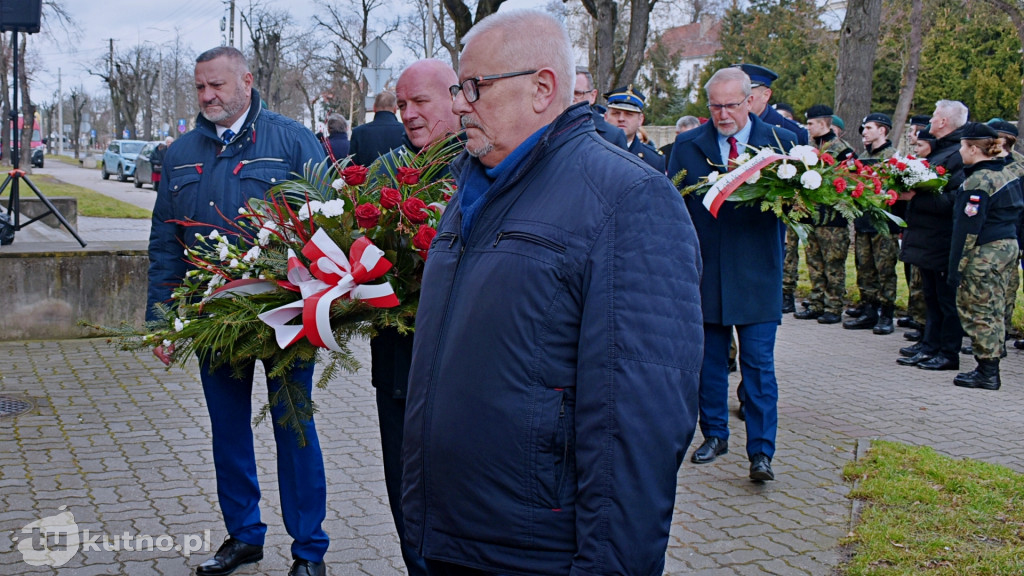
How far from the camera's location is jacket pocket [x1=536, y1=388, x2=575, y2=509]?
7.14 ft

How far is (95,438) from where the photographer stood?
6.21 metres

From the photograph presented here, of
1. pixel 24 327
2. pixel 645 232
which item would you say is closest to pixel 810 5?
pixel 24 327

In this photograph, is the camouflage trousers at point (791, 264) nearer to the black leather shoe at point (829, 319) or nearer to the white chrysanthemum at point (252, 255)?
the black leather shoe at point (829, 319)

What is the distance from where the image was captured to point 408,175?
140 inches

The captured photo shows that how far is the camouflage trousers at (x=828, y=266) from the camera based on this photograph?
11.2 m

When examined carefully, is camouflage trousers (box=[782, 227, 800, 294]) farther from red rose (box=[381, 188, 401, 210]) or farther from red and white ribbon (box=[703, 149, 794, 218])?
red rose (box=[381, 188, 401, 210])

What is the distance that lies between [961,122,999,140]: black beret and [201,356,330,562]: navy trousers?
21.0 ft

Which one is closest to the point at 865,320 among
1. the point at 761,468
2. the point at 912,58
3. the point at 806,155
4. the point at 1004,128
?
the point at 1004,128

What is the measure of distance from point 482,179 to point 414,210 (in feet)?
2.73

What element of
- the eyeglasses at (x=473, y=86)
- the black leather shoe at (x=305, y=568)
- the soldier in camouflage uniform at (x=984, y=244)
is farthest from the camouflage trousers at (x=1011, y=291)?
the eyeglasses at (x=473, y=86)

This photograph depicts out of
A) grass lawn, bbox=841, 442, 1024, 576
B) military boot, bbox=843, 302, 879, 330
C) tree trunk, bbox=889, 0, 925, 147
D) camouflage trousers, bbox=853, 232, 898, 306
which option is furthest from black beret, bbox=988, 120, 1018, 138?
tree trunk, bbox=889, 0, 925, 147

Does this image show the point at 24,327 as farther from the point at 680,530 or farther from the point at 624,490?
the point at 624,490

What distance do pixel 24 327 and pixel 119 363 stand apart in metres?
1.32

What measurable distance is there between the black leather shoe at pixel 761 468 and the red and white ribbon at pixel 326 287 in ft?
9.70
